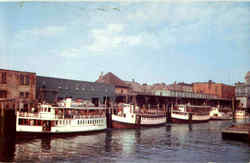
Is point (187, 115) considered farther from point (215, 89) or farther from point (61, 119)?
point (215, 89)

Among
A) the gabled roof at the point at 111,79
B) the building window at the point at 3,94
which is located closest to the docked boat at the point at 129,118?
the building window at the point at 3,94

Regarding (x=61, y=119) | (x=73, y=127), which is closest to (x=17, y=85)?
(x=61, y=119)

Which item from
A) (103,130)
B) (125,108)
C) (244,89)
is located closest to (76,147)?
(103,130)

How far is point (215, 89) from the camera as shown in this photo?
375ft

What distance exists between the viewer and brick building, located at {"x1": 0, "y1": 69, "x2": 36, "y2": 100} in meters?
39.3

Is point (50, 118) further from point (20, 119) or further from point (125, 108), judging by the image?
point (125, 108)

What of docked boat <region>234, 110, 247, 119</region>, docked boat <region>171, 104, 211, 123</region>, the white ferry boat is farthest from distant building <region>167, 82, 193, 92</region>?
the white ferry boat

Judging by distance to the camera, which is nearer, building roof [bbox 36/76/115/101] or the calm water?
the calm water

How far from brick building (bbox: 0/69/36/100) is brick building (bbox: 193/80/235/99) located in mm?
89591

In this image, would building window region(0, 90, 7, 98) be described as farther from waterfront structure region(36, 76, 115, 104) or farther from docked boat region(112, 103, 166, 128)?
docked boat region(112, 103, 166, 128)

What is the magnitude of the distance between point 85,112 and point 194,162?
22470 millimetres

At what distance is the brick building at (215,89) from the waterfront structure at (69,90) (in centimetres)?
6578

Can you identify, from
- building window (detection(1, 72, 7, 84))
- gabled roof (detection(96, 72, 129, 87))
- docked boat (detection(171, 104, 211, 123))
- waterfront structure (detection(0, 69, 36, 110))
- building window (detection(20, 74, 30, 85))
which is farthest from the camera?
gabled roof (detection(96, 72, 129, 87))

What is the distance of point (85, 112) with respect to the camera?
128ft
